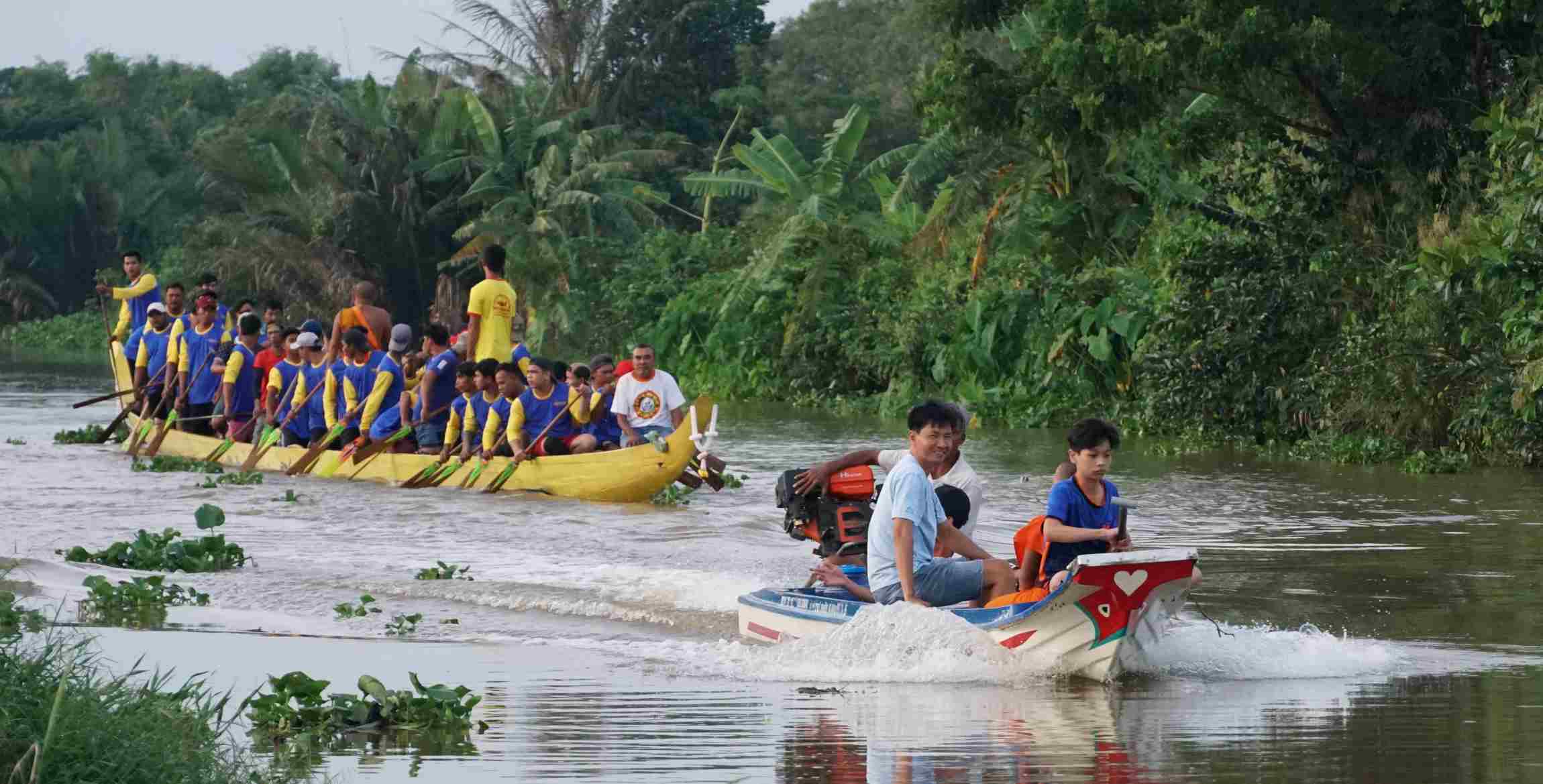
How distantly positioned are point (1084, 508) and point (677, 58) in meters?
38.5

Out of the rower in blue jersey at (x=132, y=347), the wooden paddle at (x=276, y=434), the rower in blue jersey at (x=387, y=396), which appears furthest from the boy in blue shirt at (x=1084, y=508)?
the rower in blue jersey at (x=132, y=347)

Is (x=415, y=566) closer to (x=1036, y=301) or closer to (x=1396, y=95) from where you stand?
(x=1396, y=95)

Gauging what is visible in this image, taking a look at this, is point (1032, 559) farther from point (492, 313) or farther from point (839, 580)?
point (492, 313)

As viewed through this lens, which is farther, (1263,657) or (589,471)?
(589,471)

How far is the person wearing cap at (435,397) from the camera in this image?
1794 centimetres

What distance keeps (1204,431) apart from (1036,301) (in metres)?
5.01

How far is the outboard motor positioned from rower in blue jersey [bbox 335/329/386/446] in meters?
9.90

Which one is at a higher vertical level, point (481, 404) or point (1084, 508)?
point (481, 404)

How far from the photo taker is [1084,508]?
866 centimetres

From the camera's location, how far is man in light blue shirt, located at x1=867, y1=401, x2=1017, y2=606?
8.50 m

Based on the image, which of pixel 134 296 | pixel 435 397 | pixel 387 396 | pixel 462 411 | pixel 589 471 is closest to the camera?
pixel 589 471

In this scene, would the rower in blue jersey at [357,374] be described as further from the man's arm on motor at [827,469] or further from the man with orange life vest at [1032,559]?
the man with orange life vest at [1032,559]

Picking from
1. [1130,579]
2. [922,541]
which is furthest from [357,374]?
[1130,579]

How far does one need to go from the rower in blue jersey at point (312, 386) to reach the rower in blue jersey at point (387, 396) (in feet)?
2.71
